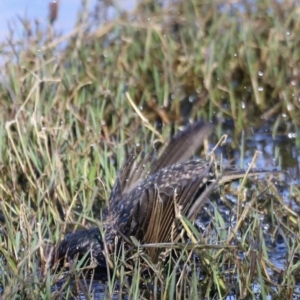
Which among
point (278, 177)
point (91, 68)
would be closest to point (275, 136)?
point (278, 177)

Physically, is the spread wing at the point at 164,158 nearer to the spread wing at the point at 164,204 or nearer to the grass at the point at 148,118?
the grass at the point at 148,118

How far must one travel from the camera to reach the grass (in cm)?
333

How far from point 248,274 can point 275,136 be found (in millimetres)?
2349

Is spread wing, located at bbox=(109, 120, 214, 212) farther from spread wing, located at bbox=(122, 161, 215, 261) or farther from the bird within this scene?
spread wing, located at bbox=(122, 161, 215, 261)

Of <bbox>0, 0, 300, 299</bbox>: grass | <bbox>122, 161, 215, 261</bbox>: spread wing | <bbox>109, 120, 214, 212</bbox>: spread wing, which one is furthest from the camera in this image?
<bbox>109, 120, 214, 212</bbox>: spread wing

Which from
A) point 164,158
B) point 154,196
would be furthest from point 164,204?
point 164,158

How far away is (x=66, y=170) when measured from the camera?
4.59 meters

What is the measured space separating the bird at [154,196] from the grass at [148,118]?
79 mm

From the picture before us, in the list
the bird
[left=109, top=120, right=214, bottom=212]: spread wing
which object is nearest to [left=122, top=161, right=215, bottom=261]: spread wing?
the bird

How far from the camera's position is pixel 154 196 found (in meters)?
3.68

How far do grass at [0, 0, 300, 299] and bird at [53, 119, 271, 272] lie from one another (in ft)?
0.26

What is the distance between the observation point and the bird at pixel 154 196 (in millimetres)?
3625

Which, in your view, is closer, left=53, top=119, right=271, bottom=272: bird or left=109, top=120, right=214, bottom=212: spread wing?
left=53, top=119, right=271, bottom=272: bird

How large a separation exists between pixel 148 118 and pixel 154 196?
6.03 ft
